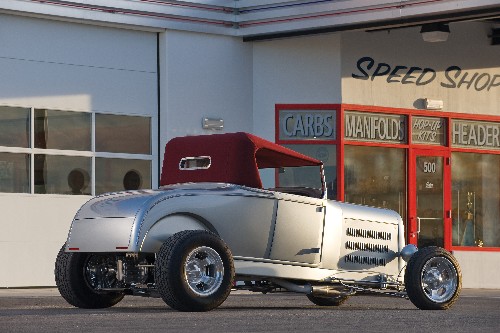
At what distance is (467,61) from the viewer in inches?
914

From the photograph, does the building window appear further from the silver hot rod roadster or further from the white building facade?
the silver hot rod roadster

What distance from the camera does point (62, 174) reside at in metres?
20.0

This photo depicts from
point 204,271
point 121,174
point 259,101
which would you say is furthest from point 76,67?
point 204,271

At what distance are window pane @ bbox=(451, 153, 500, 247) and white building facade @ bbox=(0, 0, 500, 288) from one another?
3cm

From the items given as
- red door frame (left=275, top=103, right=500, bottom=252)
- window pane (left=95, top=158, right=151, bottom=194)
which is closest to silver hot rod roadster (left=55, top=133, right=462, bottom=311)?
window pane (left=95, top=158, right=151, bottom=194)

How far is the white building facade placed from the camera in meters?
19.5

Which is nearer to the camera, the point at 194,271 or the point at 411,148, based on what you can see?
the point at 194,271

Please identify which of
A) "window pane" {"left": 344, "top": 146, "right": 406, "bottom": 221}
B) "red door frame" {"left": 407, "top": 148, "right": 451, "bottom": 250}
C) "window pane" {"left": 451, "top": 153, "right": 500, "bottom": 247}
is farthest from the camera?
"window pane" {"left": 451, "top": 153, "right": 500, "bottom": 247}

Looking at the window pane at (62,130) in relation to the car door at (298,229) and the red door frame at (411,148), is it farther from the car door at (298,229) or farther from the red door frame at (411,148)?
the car door at (298,229)

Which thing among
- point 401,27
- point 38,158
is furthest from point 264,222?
point 401,27

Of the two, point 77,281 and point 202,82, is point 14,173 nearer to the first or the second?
point 202,82

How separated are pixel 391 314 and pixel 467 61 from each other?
488 inches

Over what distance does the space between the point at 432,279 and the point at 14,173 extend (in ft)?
28.5

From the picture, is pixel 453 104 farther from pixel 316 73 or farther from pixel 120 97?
pixel 120 97
